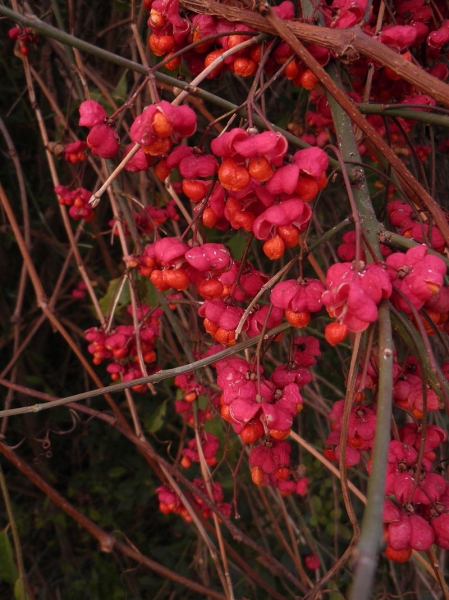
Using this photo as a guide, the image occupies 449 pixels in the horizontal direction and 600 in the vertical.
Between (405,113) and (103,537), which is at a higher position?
(405,113)

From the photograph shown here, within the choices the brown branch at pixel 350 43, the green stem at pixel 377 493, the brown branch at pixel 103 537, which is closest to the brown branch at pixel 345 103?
the brown branch at pixel 350 43

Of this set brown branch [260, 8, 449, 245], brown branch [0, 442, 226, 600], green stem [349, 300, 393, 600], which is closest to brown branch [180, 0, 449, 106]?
brown branch [260, 8, 449, 245]

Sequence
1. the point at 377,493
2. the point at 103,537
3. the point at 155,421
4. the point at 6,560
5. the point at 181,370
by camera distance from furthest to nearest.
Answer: the point at 155,421, the point at 103,537, the point at 6,560, the point at 181,370, the point at 377,493

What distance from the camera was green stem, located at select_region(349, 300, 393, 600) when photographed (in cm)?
33

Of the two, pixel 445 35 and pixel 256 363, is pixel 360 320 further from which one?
pixel 445 35

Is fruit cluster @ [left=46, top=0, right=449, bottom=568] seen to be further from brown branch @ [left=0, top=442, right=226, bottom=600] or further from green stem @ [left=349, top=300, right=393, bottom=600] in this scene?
brown branch @ [left=0, top=442, right=226, bottom=600]

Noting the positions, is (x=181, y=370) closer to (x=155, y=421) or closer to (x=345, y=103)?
(x=345, y=103)

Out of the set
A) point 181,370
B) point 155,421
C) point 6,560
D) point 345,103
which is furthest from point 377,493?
point 155,421

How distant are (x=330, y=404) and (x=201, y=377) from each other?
0.76 metres

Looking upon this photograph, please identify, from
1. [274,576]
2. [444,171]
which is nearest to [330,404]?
[274,576]

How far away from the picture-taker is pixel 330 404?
1802 millimetres

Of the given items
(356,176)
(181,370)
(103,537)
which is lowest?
(103,537)

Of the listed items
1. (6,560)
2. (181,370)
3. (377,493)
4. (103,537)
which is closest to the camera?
(377,493)

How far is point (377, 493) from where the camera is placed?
38 centimetres
